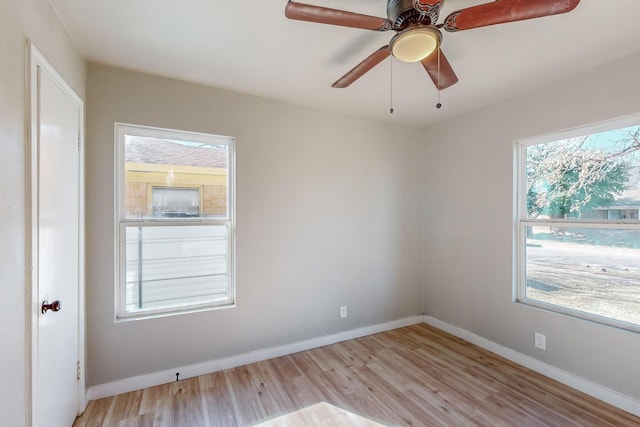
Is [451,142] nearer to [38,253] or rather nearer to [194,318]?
[194,318]

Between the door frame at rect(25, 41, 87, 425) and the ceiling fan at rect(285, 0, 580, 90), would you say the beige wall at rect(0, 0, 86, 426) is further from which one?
the ceiling fan at rect(285, 0, 580, 90)

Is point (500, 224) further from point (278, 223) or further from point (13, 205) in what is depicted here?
point (13, 205)

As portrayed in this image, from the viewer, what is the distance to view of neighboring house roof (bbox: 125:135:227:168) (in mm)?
2270

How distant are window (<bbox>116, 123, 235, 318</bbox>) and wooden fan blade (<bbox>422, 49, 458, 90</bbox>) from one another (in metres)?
1.74

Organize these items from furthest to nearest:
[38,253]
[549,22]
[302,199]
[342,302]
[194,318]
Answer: [342,302] < [302,199] < [194,318] < [549,22] < [38,253]

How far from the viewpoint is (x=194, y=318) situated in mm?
2393

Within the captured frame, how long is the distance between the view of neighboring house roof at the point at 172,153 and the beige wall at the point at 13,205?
1004 mm

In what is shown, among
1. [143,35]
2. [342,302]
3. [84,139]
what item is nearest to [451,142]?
[342,302]

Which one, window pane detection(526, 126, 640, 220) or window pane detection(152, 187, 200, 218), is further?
window pane detection(152, 187, 200, 218)

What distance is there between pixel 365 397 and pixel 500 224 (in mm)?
2040

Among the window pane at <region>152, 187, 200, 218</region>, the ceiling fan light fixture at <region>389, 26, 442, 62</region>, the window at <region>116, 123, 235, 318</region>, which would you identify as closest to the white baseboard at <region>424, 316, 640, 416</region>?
the window at <region>116, 123, 235, 318</region>

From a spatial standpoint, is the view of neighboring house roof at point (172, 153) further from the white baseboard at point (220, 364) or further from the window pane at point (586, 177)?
the window pane at point (586, 177)

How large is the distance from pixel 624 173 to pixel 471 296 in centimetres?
166

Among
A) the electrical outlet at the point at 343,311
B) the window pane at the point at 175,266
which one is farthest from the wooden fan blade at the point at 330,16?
the electrical outlet at the point at 343,311
